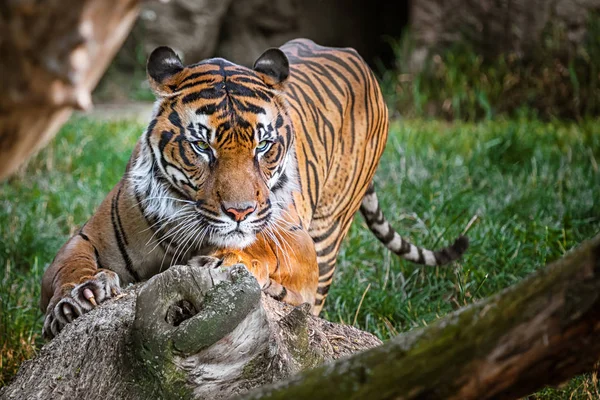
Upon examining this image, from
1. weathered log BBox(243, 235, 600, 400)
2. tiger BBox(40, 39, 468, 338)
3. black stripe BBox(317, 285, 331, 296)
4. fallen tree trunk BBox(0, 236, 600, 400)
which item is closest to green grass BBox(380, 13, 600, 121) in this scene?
black stripe BBox(317, 285, 331, 296)

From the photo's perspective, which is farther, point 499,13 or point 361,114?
point 499,13

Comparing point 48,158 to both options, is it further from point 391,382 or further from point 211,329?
point 391,382

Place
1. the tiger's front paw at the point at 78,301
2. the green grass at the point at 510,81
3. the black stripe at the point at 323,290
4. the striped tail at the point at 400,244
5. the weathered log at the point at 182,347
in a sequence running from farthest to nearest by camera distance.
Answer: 1. the green grass at the point at 510,81
2. the striped tail at the point at 400,244
3. the black stripe at the point at 323,290
4. the tiger's front paw at the point at 78,301
5. the weathered log at the point at 182,347

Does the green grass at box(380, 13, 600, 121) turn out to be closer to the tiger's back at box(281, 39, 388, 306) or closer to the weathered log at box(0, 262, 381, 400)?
the tiger's back at box(281, 39, 388, 306)

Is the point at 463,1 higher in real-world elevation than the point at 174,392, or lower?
lower

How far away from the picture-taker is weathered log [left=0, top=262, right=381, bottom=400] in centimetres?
228

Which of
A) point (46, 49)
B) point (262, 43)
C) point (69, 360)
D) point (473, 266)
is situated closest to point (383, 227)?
point (473, 266)

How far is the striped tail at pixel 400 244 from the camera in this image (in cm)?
431

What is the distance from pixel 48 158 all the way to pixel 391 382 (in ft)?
18.8

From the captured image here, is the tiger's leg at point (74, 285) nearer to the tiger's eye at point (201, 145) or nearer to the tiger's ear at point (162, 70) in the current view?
the tiger's eye at point (201, 145)

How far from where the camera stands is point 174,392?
91.3 inches

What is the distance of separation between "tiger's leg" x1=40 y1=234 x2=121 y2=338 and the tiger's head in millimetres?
328

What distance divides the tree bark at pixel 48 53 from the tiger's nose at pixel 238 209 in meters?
1.52

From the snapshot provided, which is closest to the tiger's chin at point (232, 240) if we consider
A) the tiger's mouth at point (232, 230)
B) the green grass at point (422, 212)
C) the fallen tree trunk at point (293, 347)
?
the tiger's mouth at point (232, 230)
